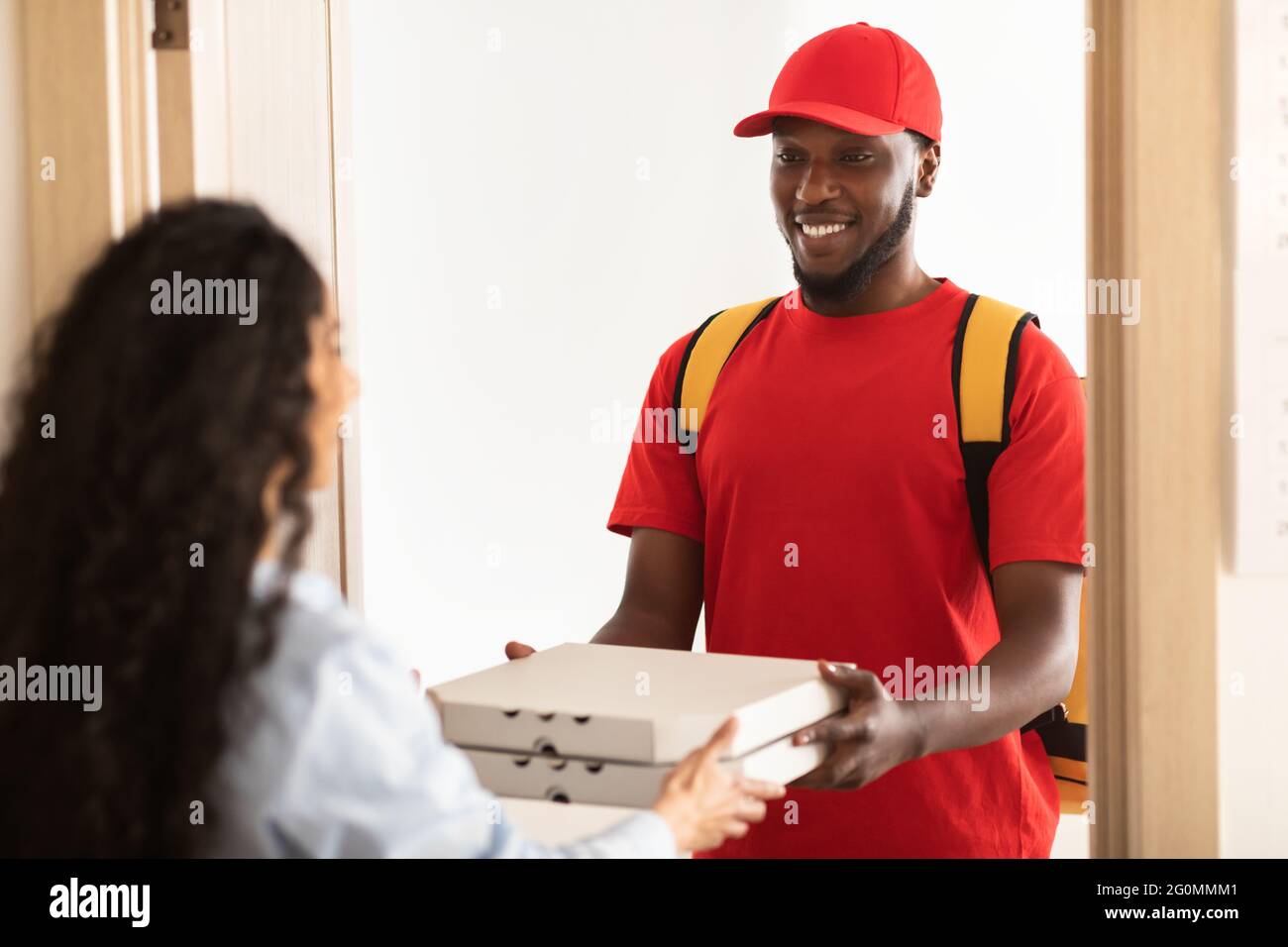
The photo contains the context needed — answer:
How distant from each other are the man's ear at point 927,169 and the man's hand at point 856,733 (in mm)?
798

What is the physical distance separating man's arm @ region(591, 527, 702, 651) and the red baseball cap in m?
0.56

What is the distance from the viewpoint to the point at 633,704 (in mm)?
1126

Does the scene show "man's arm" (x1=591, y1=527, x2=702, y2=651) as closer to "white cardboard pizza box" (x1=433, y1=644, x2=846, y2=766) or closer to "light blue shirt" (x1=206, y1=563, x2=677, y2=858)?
"white cardboard pizza box" (x1=433, y1=644, x2=846, y2=766)

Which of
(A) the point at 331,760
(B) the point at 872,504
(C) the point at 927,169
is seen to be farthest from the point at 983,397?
(A) the point at 331,760

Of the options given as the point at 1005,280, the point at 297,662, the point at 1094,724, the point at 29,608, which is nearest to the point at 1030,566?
the point at 1094,724

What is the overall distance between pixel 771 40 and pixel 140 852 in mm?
2762

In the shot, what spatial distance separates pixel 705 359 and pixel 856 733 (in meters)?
0.67

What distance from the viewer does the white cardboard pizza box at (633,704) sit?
108cm

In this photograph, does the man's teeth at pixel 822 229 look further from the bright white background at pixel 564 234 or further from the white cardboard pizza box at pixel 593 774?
the bright white background at pixel 564 234

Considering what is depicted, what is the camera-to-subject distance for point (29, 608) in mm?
857

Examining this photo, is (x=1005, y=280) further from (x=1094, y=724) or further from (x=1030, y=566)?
(x=1094, y=724)

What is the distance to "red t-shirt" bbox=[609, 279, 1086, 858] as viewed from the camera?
59.4 inches

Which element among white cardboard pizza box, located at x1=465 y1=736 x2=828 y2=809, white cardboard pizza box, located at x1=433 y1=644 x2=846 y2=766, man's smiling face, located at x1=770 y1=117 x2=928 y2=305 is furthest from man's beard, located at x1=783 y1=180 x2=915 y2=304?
white cardboard pizza box, located at x1=465 y1=736 x2=828 y2=809

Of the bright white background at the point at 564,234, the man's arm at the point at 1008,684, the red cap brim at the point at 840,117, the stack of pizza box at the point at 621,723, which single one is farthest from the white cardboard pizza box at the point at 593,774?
the bright white background at the point at 564,234
